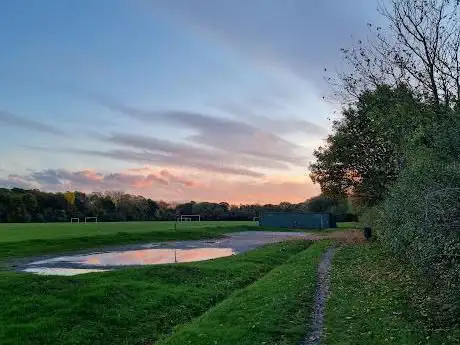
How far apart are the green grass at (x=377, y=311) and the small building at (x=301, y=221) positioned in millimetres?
72067

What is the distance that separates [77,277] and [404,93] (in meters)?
17.7

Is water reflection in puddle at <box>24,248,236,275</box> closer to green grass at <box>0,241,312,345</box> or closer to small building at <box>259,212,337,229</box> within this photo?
green grass at <box>0,241,312,345</box>

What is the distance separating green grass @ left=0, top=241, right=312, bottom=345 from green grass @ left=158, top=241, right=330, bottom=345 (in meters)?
0.06

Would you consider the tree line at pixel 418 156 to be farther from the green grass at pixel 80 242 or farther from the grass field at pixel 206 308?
the green grass at pixel 80 242

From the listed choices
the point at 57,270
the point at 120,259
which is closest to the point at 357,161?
the point at 120,259

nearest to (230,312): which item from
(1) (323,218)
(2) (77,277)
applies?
(2) (77,277)

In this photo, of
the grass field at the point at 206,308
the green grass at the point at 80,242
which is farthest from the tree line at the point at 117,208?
the grass field at the point at 206,308

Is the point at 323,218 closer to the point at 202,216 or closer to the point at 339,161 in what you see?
the point at 339,161

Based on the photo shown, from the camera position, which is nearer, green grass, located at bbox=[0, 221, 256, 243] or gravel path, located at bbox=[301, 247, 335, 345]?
gravel path, located at bbox=[301, 247, 335, 345]

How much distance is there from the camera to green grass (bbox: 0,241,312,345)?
603 inches

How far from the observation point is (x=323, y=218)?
9631 centimetres

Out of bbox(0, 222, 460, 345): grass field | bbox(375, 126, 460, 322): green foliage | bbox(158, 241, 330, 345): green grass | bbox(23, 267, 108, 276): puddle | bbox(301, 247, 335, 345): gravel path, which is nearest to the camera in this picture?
bbox(375, 126, 460, 322): green foliage

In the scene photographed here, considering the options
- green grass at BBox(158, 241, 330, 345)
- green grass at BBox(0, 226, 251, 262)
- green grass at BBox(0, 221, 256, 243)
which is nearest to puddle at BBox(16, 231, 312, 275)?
green grass at BBox(0, 226, 251, 262)

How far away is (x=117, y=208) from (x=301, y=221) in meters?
73.1
